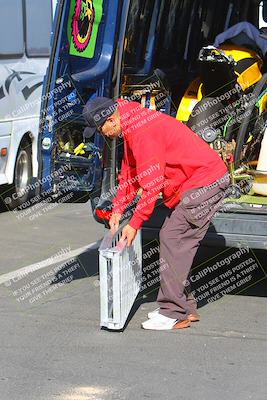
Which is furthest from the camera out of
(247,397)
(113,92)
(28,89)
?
(28,89)

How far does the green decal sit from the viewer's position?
679cm

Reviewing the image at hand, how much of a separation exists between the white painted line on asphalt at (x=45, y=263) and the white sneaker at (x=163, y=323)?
5.57 ft

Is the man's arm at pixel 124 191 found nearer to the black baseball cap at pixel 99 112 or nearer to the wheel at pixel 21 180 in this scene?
the black baseball cap at pixel 99 112

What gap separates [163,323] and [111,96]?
175 centimetres

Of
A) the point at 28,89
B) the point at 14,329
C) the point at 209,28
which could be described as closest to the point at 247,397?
the point at 14,329

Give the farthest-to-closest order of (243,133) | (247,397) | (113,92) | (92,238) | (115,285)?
(92,238) → (243,133) → (113,92) → (115,285) → (247,397)

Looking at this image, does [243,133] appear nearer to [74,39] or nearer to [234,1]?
[74,39]

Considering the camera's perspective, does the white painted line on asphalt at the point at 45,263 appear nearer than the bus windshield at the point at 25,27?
Yes

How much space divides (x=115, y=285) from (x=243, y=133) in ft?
6.94

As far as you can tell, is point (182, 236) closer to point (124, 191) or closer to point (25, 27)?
point (124, 191)

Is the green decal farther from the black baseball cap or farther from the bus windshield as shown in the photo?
the bus windshield

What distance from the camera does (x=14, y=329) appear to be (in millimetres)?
6039

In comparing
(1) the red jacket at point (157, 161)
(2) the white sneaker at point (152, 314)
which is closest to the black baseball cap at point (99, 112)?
(1) the red jacket at point (157, 161)

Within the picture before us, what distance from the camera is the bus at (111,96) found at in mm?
6512
